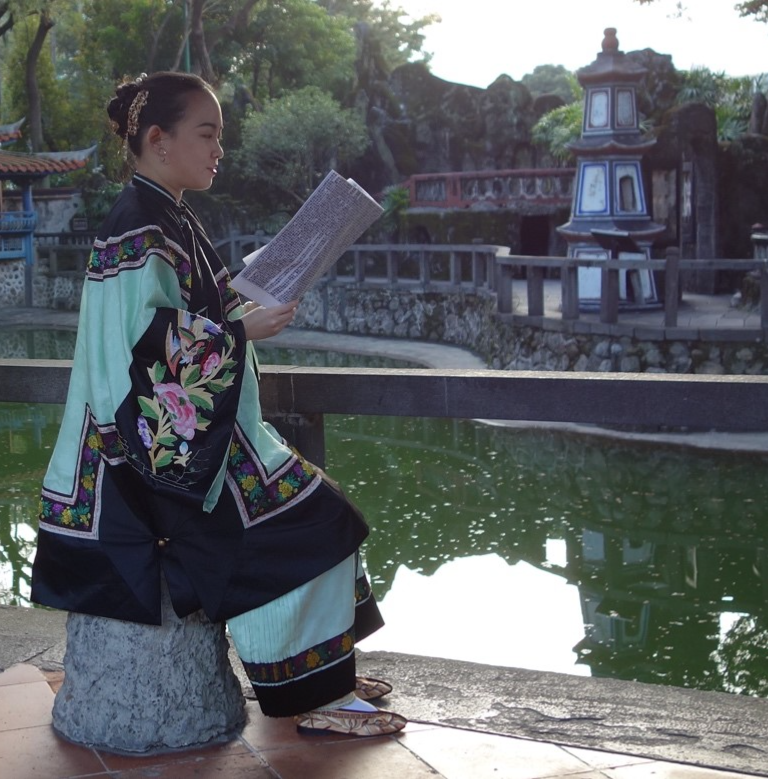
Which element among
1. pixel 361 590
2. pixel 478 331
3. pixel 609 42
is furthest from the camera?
pixel 478 331

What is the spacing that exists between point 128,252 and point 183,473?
16.3 inches

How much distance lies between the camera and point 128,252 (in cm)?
208

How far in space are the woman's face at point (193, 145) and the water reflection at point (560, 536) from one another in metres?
3.67

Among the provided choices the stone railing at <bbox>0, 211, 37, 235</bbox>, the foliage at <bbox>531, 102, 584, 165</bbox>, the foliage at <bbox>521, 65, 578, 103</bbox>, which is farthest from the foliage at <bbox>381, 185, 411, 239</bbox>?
the foliage at <bbox>521, 65, 578, 103</bbox>

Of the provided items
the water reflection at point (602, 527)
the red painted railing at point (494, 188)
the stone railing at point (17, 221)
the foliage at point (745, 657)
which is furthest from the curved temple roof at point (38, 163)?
the foliage at point (745, 657)

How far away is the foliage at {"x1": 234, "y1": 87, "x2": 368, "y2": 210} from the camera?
21891mm

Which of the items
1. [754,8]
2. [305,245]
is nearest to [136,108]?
[305,245]

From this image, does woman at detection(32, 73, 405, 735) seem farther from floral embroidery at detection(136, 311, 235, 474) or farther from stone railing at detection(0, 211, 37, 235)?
stone railing at detection(0, 211, 37, 235)

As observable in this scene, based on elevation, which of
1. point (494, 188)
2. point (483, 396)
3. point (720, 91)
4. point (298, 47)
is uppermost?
point (298, 47)

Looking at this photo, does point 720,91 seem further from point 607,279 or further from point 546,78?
point 546,78

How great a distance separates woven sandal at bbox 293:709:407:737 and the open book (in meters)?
0.81

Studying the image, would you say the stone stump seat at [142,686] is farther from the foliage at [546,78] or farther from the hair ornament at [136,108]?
the foliage at [546,78]

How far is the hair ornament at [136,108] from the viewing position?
2.15 meters

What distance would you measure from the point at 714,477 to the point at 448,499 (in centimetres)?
223
